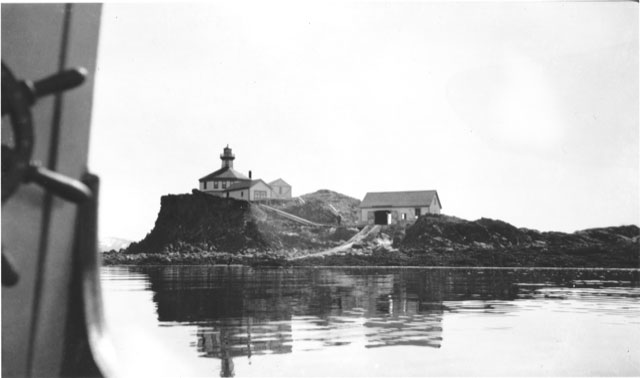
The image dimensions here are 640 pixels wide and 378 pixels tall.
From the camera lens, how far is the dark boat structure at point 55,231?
1312mm

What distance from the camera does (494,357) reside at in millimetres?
4934

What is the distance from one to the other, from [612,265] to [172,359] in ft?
91.7

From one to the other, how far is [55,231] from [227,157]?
2525 millimetres

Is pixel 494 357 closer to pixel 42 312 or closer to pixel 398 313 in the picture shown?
pixel 398 313

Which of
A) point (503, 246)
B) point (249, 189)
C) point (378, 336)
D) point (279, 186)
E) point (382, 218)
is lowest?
point (378, 336)

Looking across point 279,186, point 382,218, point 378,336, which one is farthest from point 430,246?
point 279,186

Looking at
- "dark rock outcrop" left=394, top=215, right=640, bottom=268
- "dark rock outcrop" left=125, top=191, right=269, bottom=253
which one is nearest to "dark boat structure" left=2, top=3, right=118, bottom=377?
"dark rock outcrop" left=125, top=191, right=269, bottom=253

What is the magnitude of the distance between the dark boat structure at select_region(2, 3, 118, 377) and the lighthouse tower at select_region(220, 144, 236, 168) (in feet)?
7.71

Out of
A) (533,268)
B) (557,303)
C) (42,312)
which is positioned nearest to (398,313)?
(557,303)

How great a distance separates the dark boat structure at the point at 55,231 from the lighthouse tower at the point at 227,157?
92.5 inches

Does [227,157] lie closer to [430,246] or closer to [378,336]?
[378,336]

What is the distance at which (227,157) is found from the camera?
3842 mm

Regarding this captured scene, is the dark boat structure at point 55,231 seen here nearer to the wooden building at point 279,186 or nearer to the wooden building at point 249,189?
the wooden building at point 279,186

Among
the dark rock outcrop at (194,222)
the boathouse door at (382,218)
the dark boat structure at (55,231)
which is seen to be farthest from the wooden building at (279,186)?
the boathouse door at (382,218)
